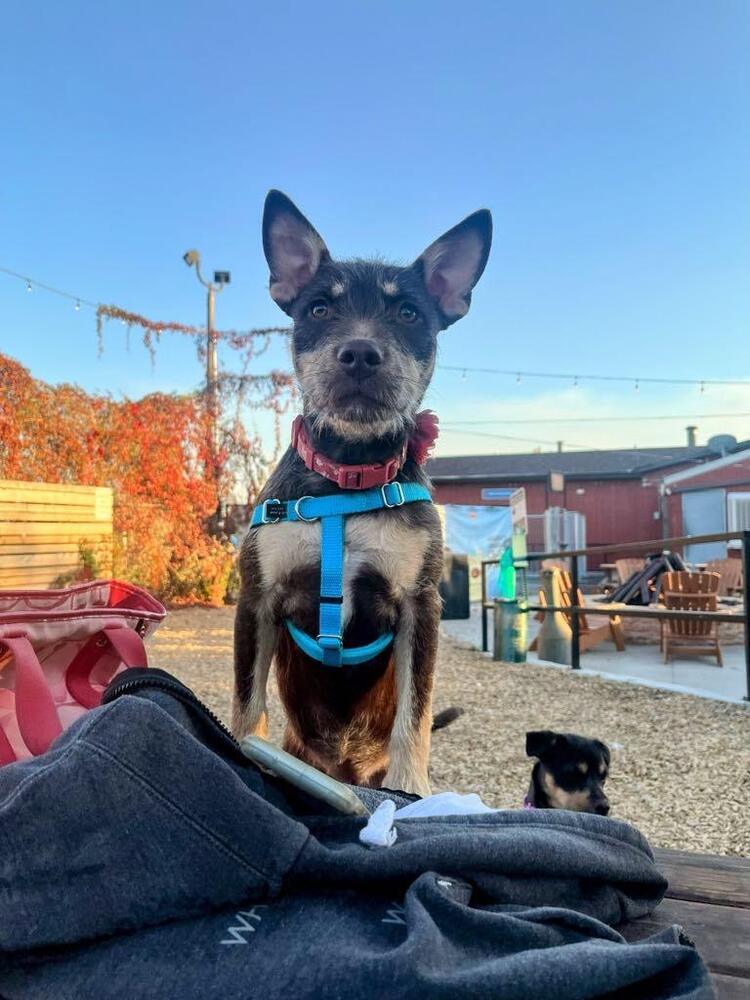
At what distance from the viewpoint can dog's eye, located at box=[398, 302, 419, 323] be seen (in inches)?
92.8

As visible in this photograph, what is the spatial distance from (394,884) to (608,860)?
354 mm

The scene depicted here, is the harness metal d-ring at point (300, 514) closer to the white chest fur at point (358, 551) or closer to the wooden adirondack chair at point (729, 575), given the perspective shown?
the white chest fur at point (358, 551)

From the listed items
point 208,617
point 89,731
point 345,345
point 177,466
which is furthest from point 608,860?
point 177,466

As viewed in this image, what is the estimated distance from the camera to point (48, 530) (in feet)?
32.8

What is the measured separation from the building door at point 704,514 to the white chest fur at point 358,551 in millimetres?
25938

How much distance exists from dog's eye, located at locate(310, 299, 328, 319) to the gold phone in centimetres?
161

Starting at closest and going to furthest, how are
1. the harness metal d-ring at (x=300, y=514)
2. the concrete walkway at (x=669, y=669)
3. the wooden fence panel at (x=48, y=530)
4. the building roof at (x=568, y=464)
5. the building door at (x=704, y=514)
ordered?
the harness metal d-ring at (x=300, y=514) < the concrete walkway at (x=669, y=669) < the wooden fence panel at (x=48, y=530) < the building door at (x=704, y=514) < the building roof at (x=568, y=464)

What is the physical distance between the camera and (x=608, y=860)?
3.48 feet

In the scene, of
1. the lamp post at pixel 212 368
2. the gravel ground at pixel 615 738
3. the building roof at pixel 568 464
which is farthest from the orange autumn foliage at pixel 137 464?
the building roof at pixel 568 464

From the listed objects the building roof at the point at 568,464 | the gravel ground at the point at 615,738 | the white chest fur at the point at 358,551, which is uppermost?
the building roof at the point at 568,464

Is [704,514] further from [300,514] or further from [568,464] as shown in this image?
[300,514]

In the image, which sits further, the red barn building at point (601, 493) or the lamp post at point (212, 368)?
the red barn building at point (601, 493)

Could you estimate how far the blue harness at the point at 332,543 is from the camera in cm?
196

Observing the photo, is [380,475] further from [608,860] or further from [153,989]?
[153,989]
